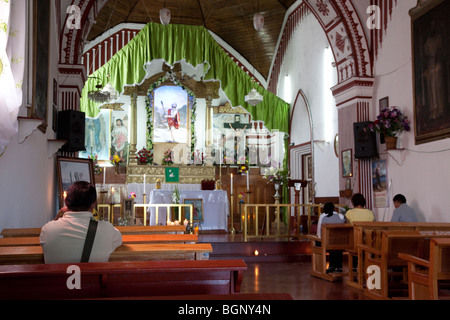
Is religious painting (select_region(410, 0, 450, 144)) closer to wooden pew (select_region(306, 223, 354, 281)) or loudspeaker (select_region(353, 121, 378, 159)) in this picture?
loudspeaker (select_region(353, 121, 378, 159))

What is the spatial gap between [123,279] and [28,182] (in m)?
3.50

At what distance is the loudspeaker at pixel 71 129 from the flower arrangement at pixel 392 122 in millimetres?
5212

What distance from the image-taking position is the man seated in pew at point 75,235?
2.91 metres

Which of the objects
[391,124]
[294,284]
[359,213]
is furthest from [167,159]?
[294,284]

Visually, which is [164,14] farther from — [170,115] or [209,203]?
[209,203]

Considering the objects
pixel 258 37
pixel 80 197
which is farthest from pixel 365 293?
pixel 258 37

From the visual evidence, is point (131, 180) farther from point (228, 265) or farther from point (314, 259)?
point (228, 265)

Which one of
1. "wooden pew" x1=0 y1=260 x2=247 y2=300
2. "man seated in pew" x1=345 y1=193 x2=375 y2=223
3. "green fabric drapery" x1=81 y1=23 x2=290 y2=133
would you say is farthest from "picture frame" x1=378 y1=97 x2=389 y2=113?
"wooden pew" x1=0 y1=260 x2=247 y2=300

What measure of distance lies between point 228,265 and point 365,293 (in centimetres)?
329

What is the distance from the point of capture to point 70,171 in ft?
26.5

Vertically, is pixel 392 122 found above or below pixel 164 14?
below

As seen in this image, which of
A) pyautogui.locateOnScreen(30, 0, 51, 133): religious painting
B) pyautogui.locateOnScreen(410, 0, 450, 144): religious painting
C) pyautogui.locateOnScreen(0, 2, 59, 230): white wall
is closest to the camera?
pyautogui.locateOnScreen(0, 2, 59, 230): white wall

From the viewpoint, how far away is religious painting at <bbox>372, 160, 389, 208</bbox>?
866cm

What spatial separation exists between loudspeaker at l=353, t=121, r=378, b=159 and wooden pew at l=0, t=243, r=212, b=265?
605cm
